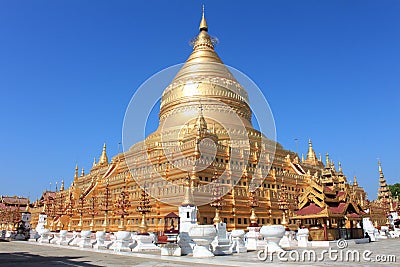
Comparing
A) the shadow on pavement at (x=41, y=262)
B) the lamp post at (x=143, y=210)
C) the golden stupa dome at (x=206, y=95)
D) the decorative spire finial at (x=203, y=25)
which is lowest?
the shadow on pavement at (x=41, y=262)

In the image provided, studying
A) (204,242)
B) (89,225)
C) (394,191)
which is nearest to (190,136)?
(89,225)

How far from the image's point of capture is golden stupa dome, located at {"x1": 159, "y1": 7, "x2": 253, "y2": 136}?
39.0m

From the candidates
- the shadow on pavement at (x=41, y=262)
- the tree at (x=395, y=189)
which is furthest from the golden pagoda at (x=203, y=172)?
the tree at (x=395, y=189)

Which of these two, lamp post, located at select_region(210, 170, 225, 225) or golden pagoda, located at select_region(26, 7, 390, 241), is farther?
golden pagoda, located at select_region(26, 7, 390, 241)

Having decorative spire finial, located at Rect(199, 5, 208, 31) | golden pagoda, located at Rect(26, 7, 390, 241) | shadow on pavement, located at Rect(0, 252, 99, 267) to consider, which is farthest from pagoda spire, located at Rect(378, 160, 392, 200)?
shadow on pavement, located at Rect(0, 252, 99, 267)

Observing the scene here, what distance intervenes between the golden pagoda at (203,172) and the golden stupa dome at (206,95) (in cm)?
12

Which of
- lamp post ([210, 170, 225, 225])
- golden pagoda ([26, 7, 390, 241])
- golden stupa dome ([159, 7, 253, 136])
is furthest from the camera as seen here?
golden stupa dome ([159, 7, 253, 136])

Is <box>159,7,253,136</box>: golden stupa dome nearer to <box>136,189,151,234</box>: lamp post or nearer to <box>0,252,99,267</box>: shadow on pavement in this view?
<box>136,189,151,234</box>: lamp post

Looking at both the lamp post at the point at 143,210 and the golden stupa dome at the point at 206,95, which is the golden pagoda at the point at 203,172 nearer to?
the golden stupa dome at the point at 206,95

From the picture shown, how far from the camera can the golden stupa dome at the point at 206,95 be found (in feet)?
128

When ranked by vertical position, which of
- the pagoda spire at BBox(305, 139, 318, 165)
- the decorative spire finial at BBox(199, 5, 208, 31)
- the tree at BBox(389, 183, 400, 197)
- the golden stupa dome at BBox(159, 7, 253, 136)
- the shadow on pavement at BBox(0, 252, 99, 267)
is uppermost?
the decorative spire finial at BBox(199, 5, 208, 31)

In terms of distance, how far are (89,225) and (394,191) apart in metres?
67.6

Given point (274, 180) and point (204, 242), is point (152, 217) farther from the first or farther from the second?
point (204, 242)

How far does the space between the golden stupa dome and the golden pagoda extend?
0.12 m
